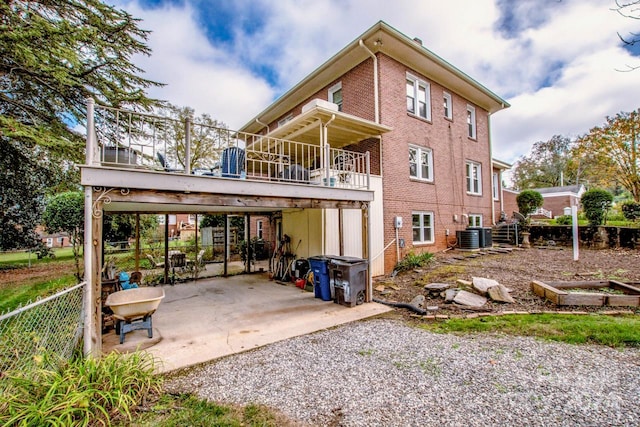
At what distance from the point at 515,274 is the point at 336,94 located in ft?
30.6

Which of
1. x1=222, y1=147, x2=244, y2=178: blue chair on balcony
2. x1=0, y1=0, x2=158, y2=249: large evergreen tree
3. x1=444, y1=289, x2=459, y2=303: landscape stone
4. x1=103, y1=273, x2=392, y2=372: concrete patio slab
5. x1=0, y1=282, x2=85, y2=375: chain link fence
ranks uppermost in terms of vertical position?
x1=0, y1=0, x2=158, y2=249: large evergreen tree

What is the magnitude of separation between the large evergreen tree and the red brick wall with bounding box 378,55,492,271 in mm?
9744

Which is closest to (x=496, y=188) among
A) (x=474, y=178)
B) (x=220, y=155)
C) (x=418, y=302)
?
(x=474, y=178)

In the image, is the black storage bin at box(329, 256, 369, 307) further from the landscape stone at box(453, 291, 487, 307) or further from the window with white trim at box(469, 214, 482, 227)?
the window with white trim at box(469, 214, 482, 227)

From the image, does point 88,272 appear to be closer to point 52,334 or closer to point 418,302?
point 52,334

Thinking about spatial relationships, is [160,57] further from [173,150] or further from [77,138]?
[173,150]

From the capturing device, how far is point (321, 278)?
7309mm

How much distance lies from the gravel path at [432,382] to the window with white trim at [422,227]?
6.95 metres

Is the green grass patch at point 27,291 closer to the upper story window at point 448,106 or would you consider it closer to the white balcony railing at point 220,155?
the white balcony railing at point 220,155

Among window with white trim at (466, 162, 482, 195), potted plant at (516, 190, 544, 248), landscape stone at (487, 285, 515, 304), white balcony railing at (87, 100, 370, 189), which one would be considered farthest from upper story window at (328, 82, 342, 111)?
potted plant at (516, 190, 544, 248)

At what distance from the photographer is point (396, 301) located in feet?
23.0

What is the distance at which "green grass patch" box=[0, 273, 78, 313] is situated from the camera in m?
7.32

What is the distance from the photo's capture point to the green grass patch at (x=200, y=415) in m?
2.70

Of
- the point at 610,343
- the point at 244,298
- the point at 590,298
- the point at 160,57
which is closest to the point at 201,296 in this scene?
the point at 244,298
